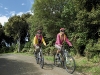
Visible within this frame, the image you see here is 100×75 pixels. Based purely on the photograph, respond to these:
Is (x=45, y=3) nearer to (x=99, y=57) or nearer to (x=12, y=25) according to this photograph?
(x=99, y=57)

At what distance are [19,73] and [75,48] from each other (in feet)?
29.1

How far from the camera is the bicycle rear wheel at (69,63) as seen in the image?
32.1 feet

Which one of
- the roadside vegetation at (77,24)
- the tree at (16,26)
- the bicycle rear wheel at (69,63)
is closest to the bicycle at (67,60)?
the bicycle rear wheel at (69,63)

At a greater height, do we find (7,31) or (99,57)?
(7,31)

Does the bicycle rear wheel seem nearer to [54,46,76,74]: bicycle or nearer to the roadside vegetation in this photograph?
[54,46,76,74]: bicycle

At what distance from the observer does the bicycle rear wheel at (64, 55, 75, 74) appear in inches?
385

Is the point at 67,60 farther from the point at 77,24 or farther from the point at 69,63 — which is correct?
the point at 77,24

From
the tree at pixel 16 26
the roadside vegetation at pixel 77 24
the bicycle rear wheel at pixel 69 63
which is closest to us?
the bicycle rear wheel at pixel 69 63

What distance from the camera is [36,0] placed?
23.9m

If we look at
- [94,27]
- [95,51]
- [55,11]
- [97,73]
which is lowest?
[97,73]

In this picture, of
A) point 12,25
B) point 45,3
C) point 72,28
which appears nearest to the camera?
point 72,28

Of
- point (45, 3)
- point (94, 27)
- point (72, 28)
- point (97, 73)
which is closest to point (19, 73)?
point (97, 73)

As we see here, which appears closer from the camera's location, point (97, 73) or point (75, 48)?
point (97, 73)

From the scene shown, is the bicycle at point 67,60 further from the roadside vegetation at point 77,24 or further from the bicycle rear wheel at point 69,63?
the roadside vegetation at point 77,24
